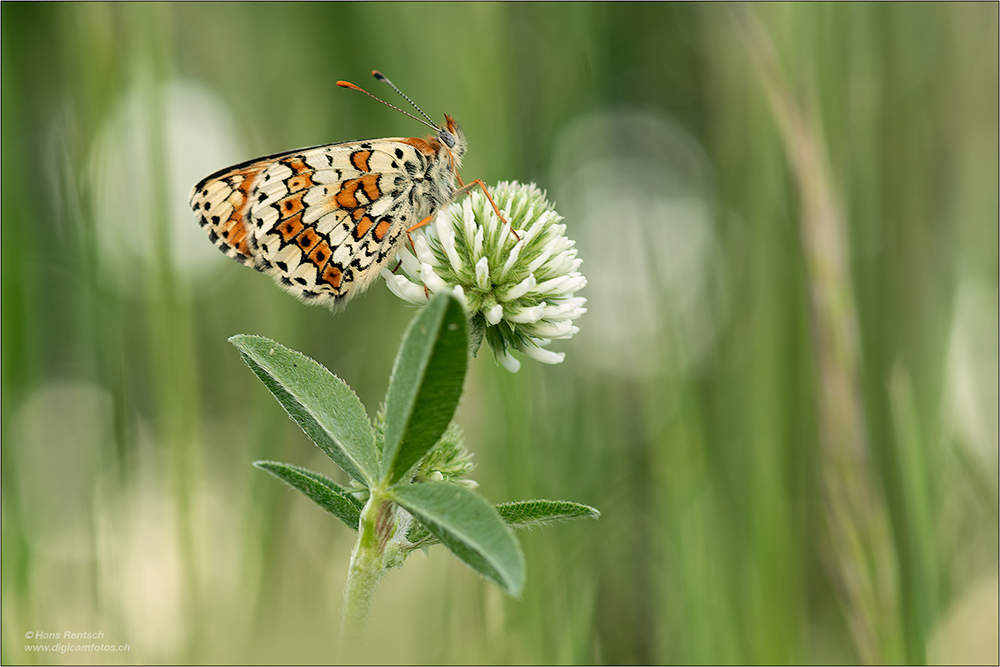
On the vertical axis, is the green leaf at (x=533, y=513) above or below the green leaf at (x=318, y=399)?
below

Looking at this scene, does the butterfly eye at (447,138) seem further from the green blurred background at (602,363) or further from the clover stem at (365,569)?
the clover stem at (365,569)

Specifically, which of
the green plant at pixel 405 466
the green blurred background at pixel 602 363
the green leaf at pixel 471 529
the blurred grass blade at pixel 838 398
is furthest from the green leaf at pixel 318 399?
the blurred grass blade at pixel 838 398

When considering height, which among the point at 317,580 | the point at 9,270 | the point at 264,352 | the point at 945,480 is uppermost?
the point at 9,270

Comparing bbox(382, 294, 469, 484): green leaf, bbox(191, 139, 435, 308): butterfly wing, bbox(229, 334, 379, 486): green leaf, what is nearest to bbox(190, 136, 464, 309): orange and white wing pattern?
bbox(191, 139, 435, 308): butterfly wing

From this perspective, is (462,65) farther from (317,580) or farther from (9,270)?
(317,580)

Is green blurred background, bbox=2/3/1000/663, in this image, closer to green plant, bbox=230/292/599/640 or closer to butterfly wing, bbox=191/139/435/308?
green plant, bbox=230/292/599/640

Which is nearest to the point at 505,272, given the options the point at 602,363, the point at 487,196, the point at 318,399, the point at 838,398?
the point at 487,196

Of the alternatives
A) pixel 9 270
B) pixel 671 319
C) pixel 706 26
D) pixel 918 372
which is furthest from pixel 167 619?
pixel 706 26
